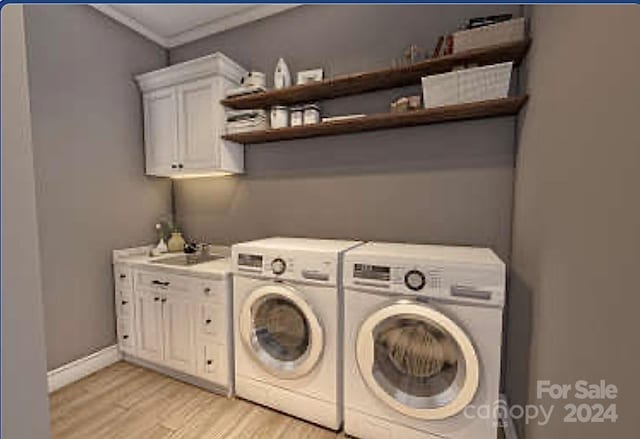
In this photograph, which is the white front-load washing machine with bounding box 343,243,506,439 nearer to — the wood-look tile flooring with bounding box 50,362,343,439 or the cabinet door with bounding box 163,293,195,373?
the wood-look tile flooring with bounding box 50,362,343,439

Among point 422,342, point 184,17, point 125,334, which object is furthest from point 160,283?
point 184,17

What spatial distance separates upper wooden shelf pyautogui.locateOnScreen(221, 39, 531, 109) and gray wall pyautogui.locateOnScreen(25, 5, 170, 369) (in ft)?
3.21

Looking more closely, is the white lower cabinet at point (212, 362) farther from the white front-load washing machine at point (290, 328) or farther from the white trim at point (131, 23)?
the white trim at point (131, 23)

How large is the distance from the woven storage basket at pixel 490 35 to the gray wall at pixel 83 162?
2.51 m

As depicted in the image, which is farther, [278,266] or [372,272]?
[278,266]

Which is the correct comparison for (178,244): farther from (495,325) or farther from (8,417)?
(495,325)

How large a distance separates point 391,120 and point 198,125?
150cm

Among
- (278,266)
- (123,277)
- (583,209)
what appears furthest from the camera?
(123,277)

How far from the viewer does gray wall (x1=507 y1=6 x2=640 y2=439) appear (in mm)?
671

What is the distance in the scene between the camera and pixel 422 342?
147cm

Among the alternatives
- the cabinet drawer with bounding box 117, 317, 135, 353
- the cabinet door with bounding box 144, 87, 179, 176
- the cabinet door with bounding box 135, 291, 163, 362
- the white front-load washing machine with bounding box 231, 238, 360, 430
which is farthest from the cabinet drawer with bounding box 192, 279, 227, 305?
the cabinet door with bounding box 144, 87, 179, 176

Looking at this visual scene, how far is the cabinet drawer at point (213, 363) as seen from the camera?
198cm

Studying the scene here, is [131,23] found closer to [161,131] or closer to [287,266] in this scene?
[161,131]

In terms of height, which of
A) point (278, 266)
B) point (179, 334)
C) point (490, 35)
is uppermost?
point (490, 35)
